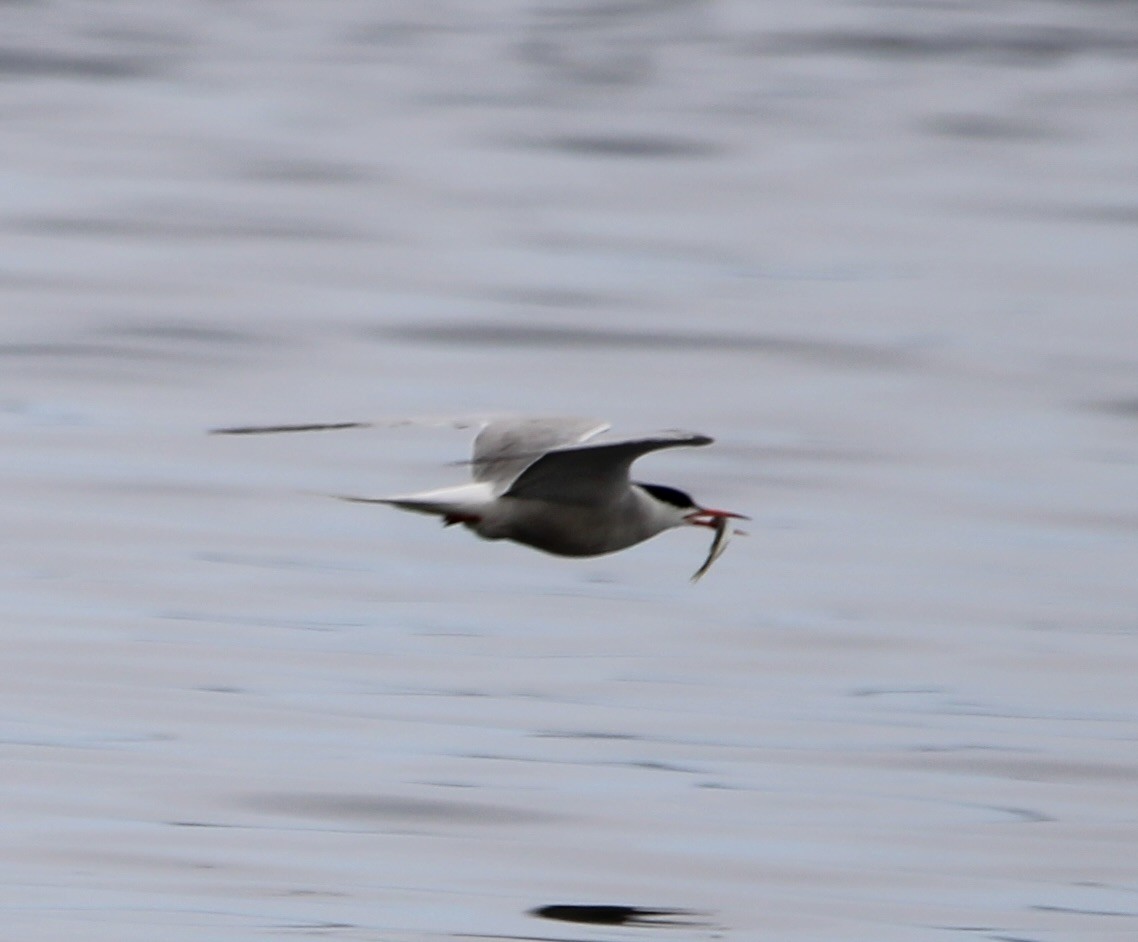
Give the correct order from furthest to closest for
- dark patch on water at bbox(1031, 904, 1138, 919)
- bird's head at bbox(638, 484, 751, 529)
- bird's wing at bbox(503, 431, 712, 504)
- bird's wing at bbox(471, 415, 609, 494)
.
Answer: dark patch on water at bbox(1031, 904, 1138, 919), bird's head at bbox(638, 484, 751, 529), bird's wing at bbox(471, 415, 609, 494), bird's wing at bbox(503, 431, 712, 504)

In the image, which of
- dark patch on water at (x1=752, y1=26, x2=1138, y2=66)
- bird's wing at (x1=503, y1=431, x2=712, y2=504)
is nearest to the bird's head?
bird's wing at (x1=503, y1=431, x2=712, y2=504)

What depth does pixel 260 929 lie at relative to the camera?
29.6 ft

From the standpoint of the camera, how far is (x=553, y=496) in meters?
7.49

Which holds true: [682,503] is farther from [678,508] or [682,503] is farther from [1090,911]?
[1090,911]

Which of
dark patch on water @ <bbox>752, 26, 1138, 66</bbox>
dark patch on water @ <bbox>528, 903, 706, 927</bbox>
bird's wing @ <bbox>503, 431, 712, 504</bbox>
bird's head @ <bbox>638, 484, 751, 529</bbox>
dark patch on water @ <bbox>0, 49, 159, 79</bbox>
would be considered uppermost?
bird's wing @ <bbox>503, 431, 712, 504</bbox>

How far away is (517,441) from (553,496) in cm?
20

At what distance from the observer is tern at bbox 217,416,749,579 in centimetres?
728

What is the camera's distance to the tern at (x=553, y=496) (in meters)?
7.28

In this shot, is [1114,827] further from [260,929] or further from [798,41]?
[798,41]

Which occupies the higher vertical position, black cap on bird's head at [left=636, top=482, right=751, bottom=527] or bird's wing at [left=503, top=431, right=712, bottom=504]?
bird's wing at [left=503, top=431, right=712, bottom=504]

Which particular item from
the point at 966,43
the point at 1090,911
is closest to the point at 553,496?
the point at 1090,911

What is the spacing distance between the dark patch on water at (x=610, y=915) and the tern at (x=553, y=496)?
5.98ft

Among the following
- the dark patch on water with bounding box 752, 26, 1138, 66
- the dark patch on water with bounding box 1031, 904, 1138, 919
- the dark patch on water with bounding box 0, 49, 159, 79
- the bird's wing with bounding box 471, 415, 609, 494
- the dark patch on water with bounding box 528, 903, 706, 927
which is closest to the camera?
the bird's wing with bounding box 471, 415, 609, 494

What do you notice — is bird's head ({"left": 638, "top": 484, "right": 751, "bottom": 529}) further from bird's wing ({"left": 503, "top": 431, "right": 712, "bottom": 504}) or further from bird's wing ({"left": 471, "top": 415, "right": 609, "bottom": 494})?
bird's wing ({"left": 471, "top": 415, "right": 609, "bottom": 494})
